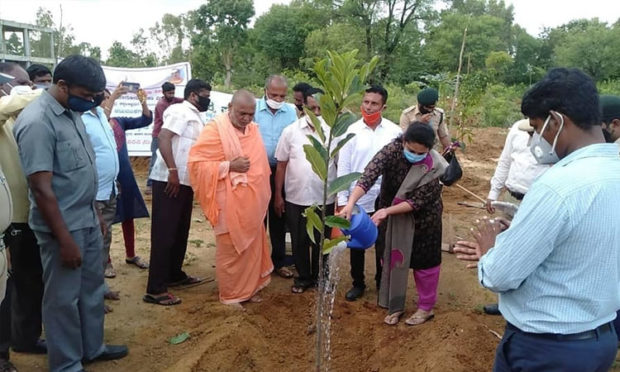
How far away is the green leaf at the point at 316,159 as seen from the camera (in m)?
2.27

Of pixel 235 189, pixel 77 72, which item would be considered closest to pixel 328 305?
pixel 235 189

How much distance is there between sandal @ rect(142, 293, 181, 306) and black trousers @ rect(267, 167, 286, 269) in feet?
3.55

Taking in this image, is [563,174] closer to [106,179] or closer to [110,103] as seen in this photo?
[106,179]

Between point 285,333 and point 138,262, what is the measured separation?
78.1 inches

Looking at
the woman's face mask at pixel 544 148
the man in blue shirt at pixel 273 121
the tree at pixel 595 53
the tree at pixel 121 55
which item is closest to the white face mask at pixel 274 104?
the man in blue shirt at pixel 273 121

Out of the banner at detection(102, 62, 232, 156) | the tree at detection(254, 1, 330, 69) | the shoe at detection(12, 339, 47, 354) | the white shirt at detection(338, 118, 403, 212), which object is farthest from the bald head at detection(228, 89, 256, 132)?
the tree at detection(254, 1, 330, 69)

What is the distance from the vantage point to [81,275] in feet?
9.31

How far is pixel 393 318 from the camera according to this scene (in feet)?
11.9

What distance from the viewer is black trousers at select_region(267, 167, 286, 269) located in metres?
4.59

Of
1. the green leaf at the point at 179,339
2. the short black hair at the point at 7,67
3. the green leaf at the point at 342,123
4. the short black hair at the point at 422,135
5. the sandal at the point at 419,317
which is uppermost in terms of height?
the short black hair at the point at 7,67

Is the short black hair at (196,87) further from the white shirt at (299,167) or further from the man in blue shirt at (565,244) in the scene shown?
the man in blue shirt at (565,244)

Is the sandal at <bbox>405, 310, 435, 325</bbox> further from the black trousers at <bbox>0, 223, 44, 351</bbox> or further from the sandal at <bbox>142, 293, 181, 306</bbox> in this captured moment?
the black trousers at <bbox>0, 223, 44, 351</bbox>

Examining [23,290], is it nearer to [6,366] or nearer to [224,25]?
[6,366]

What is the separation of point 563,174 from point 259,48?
111ft
